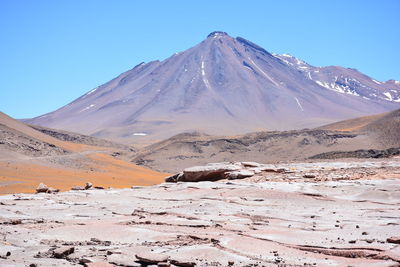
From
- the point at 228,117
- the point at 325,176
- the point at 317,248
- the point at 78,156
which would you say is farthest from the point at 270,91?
the point at 317,248

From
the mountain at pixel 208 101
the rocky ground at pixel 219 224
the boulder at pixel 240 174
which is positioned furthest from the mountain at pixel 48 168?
the mountain at pixel 208 101

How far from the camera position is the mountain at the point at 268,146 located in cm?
5484

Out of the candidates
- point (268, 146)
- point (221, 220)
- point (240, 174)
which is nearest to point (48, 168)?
point (240, 174)

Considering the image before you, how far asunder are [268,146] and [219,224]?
53.0 meters

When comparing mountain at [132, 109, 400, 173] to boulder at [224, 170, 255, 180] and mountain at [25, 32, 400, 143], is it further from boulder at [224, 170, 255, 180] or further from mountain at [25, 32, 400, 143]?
mountain at [25, 32, 400, 143]

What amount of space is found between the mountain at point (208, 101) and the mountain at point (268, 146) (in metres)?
38.2

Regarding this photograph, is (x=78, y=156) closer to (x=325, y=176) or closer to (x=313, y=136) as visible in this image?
(x=325, y=176)

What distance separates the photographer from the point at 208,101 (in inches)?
5541

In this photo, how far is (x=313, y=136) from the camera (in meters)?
63.3

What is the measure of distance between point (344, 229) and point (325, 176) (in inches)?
309

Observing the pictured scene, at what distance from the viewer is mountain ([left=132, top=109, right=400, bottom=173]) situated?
54.8m

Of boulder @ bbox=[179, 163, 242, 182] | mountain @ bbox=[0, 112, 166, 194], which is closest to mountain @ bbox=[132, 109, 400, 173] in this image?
mountain @ bbox=[0, 112, 166, 194]

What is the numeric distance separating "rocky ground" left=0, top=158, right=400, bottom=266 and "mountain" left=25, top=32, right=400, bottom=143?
3482 inches

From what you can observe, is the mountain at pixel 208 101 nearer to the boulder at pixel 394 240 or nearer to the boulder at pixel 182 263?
the boulder at pixel 394 240
